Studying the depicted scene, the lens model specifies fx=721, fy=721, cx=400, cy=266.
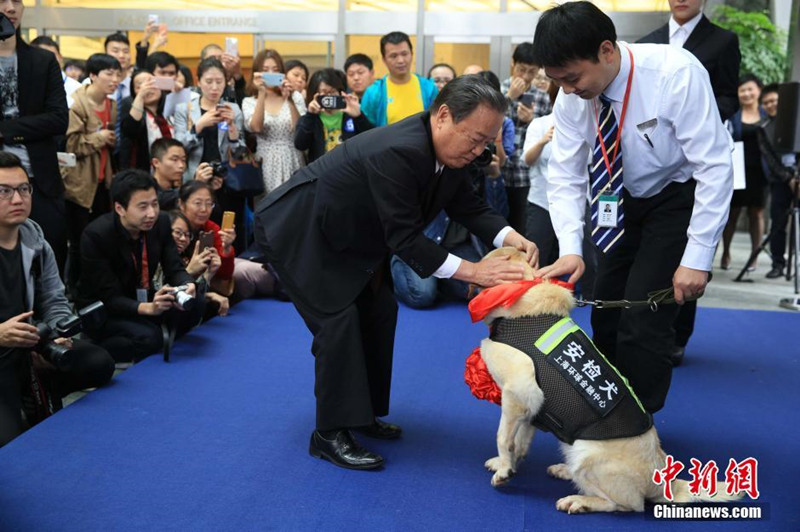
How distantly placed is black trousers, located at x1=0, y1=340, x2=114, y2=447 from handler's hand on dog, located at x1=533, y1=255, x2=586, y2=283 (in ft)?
6.84

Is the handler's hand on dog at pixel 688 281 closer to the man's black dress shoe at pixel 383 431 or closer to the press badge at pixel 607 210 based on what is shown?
the press badge at pixel 607 210

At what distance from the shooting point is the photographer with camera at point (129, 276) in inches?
149

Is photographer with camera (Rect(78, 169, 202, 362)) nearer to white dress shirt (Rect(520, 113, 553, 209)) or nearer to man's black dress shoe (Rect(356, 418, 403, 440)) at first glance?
man's black dress shoe (Rect(356, 418, 403, 440))

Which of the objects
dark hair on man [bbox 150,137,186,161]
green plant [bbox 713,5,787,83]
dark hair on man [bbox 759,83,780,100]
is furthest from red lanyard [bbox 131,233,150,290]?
green plant [bbox 713,5,787,83]

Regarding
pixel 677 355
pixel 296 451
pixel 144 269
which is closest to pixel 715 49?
pixel 677 355

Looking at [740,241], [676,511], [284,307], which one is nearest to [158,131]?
[284,307]

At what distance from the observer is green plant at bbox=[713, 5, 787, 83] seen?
32.9 feet

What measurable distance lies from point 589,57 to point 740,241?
8566 millimetres

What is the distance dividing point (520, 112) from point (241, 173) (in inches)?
88.5

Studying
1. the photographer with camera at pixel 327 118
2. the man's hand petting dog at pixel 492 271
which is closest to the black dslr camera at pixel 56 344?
the man's hand petting dog at pixel 492 271

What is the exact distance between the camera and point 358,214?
255 cm

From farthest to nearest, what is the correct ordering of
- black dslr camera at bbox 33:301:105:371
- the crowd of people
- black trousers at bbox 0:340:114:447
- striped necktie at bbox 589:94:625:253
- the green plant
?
the green plant → the crowd of people → black dslr camera at bbox 33:301:105:371 → black trousers at bbox 0:340:114:447 → striped necktie at bbox 589:94:625:253

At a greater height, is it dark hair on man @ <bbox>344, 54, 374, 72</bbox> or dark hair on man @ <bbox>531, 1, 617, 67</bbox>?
dark hair on man @ <bbox>344, 54, 374, 72</bbox>

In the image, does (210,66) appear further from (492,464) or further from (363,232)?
(492,464)
